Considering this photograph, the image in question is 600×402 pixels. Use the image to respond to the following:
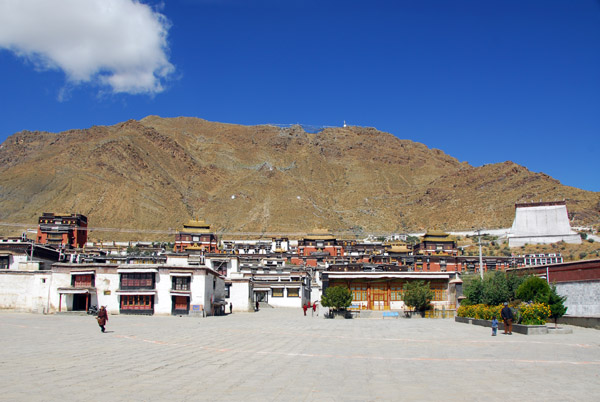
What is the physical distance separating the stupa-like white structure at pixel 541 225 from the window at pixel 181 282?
98.6m

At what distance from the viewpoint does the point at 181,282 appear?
41.7 m

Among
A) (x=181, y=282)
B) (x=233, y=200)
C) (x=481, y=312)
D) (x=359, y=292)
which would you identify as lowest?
(x=481, y=312)

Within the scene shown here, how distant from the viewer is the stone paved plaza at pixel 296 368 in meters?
10.1

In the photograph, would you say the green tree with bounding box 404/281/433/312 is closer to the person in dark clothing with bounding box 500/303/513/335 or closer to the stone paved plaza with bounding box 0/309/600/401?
the person in dark clothing with bounding box 500/303/513/335

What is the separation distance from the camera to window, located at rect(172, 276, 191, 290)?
4156cm

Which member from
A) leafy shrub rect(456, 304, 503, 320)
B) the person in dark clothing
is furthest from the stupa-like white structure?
the person in dark clothing

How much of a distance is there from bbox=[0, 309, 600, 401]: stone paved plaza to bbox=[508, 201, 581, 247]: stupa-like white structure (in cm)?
11066

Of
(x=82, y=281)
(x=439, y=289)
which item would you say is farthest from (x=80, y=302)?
(x=439, y=289)

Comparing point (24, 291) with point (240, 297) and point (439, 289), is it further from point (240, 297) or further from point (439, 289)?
point (439, 289)

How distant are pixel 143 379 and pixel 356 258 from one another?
9037 centimetres

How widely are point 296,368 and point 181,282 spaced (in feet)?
97.8

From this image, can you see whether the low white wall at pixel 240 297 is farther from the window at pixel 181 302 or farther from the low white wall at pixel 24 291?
the low white wall at pixel 24 291

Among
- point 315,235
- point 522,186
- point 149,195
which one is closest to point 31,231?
point 149,195

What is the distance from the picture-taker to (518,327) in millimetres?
22562
